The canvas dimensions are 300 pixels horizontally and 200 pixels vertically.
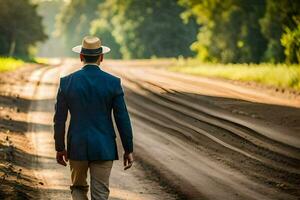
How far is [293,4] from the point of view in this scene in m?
33.2

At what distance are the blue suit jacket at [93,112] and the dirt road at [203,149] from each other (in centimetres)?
267

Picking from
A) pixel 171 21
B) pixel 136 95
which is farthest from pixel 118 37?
pixel 136 95

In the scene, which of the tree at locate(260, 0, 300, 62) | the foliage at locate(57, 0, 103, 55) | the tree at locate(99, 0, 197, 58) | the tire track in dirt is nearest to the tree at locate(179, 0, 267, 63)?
the tree at locate(260, 0, 300, 62)

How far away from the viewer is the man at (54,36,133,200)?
547 centimetres

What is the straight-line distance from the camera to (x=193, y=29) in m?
80.6

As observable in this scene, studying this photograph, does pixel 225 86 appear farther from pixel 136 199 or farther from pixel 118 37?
pixel 118 37

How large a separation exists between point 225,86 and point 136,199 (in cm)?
1691

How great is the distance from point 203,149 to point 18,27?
4833 centimetres

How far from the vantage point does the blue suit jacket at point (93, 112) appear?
215 inches

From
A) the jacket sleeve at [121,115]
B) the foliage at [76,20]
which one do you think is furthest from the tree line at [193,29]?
the foliage at [76,20]

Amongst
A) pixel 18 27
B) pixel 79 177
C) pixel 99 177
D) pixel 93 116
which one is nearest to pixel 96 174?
pixel 99 177

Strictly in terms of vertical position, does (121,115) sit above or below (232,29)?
below

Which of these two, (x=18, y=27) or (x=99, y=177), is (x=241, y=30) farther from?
(x=99, y=177)

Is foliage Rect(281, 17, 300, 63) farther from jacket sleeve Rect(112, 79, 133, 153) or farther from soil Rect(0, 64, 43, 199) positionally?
jacket sleeve Rect(112, 79, 133, 153)
